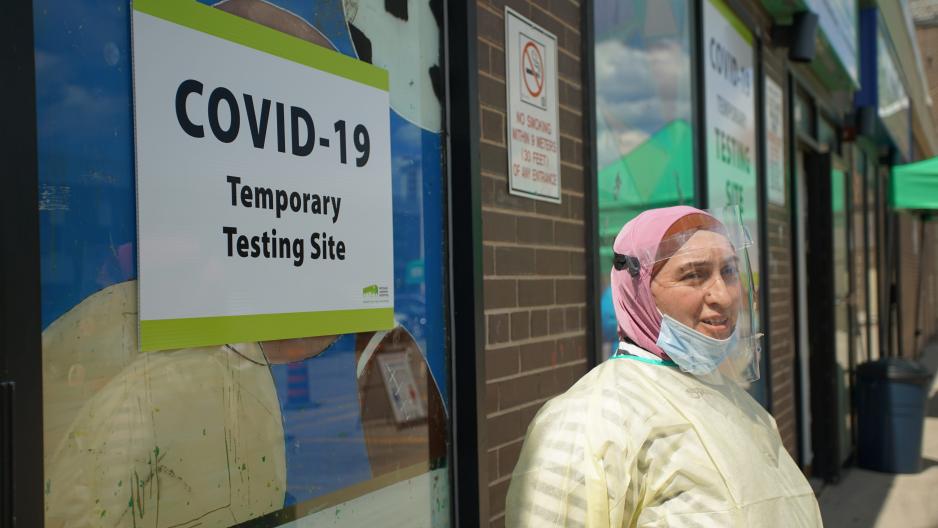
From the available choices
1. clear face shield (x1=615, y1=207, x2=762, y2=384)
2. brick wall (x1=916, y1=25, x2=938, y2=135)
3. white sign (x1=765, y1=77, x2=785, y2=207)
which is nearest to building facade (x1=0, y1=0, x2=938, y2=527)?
clear face shield (x1=615, y1=207, x2=762, y2=384)

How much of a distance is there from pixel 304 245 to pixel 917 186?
33.5ft

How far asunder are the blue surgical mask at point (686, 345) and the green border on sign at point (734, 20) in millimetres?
3883

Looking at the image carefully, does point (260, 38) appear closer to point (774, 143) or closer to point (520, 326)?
point (520, 326)

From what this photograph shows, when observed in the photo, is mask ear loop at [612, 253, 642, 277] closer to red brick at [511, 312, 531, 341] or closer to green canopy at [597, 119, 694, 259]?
red brick at [511, 312, 531, 341]

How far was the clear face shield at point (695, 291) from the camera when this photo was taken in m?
2.09

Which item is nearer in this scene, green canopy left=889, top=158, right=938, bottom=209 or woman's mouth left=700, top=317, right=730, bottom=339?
woman's mouth left=700, top=317, right=730, bottom=339

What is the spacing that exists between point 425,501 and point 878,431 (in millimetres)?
7206

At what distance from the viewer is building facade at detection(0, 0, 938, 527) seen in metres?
1.68

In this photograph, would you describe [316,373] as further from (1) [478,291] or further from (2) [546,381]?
(2) [546,381]

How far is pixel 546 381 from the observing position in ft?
10.9

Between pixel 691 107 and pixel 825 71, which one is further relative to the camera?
pixel 825 71

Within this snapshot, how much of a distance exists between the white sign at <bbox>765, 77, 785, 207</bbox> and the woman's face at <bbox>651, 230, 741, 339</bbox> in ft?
15.1

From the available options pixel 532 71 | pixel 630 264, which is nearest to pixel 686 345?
pixel 630 264

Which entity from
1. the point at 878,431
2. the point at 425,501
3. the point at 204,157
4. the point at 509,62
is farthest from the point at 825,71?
the point at 204,157
